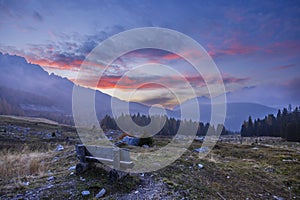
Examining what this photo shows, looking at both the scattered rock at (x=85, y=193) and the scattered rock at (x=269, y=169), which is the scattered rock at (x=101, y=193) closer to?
Answer: the scattered rock at (x=85, y=193)

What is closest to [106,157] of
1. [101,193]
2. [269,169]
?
[101,193]

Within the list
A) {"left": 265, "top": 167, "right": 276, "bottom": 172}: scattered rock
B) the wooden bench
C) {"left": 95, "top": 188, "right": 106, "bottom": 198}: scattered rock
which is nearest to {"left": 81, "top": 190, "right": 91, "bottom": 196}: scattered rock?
{"left": 95, "top": 188, "right": 106, "bottom": 198}: scattered rock

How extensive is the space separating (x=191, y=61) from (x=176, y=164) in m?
6.21

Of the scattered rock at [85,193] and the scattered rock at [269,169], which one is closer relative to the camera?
the scattered rock at [85,193]

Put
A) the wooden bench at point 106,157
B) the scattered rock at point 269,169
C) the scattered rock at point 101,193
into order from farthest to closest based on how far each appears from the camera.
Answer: the scattered rock at point 269,169, the wooden bench at point 106,157, the scattered rock at point 101,193

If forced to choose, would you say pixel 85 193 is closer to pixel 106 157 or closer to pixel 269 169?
pixel 106 157

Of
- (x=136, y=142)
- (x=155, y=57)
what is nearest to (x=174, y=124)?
(x=136, y=142)

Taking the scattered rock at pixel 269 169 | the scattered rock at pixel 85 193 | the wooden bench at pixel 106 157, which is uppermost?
the wooden bench at pixel 106 157

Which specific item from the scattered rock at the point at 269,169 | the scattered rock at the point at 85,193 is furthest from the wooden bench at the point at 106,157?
the scattered rock at the point at 269,169

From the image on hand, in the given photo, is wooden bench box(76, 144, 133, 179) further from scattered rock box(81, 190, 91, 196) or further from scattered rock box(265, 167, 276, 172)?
scattered rock box(265, 167, 276, 172)

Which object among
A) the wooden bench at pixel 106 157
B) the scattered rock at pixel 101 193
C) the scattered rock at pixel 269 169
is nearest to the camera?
the scattered rock at pixel 101 193

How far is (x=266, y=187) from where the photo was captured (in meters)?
7.57

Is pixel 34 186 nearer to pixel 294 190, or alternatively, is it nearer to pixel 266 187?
pixel 266 187

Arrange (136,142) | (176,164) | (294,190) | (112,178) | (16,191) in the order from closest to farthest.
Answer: (16,191) → (112,178) → (294,190) → (176,164) → (136,142)
